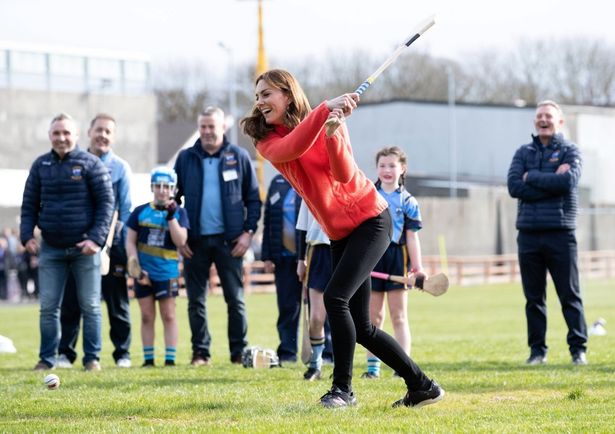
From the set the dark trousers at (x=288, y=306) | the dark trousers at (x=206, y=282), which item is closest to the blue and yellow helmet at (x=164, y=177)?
the dark trousers at (x=206, y=282)

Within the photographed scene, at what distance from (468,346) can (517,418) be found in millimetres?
7202

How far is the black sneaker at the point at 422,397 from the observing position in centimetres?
714

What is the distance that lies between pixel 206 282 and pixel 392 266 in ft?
7.96

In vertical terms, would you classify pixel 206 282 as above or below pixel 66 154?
below

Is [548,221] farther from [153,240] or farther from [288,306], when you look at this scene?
[153,240]

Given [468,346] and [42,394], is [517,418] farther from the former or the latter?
[468,346]

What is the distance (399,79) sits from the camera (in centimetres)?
6712

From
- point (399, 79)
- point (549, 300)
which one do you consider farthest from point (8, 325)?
point (399, 79)

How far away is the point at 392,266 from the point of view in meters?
9.52

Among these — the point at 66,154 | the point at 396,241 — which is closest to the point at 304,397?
the point at 396,241

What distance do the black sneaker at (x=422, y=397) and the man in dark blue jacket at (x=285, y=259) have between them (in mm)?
4120

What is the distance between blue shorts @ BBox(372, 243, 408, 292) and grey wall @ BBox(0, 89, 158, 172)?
1627 inches

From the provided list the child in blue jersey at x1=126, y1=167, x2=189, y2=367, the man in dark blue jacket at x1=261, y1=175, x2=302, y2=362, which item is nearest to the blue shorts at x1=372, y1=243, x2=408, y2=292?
the man in dark blue jacket at x1=261, y1=175, x2=302, y2=362

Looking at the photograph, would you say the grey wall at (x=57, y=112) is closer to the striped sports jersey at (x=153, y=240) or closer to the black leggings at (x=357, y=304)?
the striped sports jersey at (x=153, y=240)
